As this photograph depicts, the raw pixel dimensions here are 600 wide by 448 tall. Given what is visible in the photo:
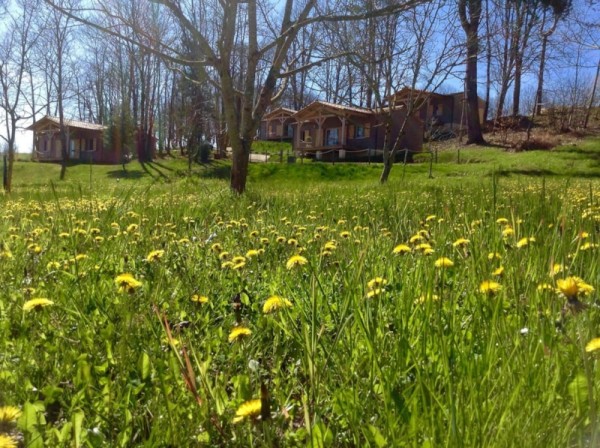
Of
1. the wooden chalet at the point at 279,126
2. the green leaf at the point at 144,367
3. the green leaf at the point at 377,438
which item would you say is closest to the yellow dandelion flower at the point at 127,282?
the green leaf at the point at 144,367

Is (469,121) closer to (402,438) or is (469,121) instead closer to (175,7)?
(175,7)

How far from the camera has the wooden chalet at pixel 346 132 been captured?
38656mm

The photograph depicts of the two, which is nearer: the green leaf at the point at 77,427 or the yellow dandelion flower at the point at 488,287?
the green leaf at the point at 77,427

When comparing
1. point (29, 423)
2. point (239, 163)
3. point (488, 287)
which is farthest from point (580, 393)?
point (239, 163)

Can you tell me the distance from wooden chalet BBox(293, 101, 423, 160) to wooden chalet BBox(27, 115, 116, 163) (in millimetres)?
18373

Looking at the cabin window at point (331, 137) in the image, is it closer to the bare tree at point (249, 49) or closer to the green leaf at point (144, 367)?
the bare tree at point (249, 49)

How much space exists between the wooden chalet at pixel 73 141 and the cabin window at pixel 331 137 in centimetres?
1946

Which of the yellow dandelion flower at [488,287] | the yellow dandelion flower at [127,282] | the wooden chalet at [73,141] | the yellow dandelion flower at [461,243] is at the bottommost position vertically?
the yellow dandelion flower at [127,282]

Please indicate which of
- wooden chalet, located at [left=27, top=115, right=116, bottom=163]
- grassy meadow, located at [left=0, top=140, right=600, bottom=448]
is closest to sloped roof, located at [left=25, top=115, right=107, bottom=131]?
wooden chalet, located at [left=27, top=115, right=116, bottom=163]

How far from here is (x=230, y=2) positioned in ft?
26.5

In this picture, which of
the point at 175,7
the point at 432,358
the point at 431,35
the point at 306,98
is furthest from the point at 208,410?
the point at 306,98

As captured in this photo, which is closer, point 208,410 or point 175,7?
point 208,410

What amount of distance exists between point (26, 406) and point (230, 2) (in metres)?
8.08

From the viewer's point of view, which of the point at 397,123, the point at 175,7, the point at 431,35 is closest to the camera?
the point at 175,7
